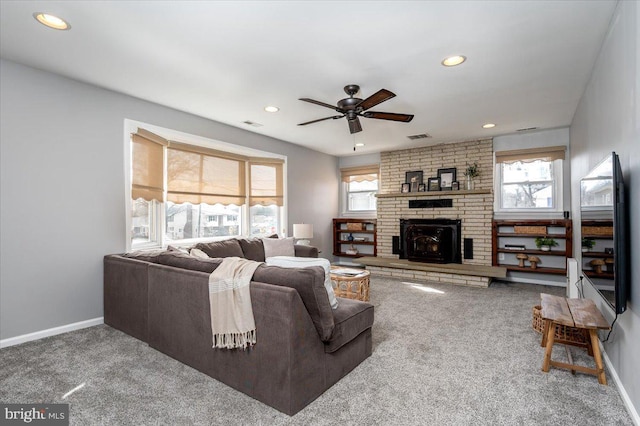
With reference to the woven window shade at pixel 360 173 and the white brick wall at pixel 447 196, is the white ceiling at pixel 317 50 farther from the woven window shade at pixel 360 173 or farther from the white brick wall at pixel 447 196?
the woven window shade at pixel 360 173

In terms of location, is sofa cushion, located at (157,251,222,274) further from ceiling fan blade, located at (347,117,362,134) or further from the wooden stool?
the wooden stool

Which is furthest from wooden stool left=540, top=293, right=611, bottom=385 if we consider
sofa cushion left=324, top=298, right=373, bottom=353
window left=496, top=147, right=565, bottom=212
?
window left=496, top=147, right=565, bottom=212

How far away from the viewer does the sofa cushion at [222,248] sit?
425 cm

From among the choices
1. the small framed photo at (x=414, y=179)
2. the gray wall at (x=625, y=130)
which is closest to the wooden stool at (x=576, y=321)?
the gray wall at (x=625, y=130)

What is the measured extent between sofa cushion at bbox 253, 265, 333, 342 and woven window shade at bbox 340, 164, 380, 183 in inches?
214

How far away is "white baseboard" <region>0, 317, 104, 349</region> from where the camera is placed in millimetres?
2912

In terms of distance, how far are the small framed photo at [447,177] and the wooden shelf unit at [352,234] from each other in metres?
1.63

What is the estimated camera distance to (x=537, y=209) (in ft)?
18.4

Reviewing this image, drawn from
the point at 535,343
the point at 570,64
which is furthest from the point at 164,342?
the point at 570,64

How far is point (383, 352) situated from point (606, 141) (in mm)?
2501

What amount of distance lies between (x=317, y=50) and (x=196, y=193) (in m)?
2.90

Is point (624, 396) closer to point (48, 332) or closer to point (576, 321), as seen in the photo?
point (576, 321)

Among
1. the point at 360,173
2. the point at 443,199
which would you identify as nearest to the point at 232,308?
the point at 443,199

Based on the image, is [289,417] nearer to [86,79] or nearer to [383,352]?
[383,352]
